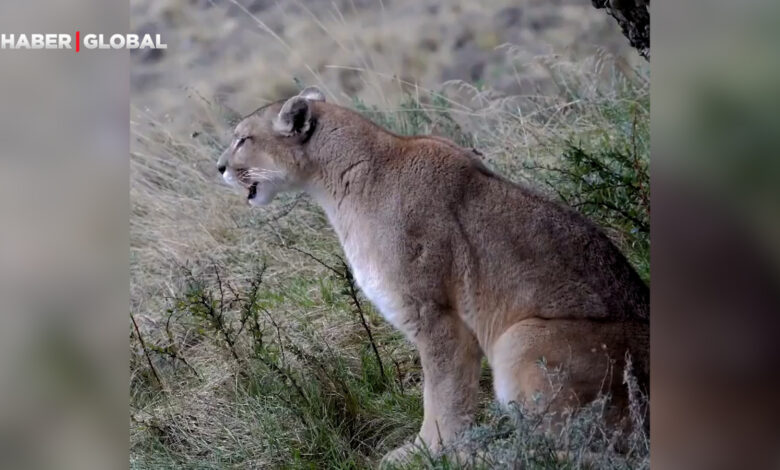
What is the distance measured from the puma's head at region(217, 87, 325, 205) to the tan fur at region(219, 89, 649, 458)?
0.5 inches

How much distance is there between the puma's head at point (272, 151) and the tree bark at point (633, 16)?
172 cm

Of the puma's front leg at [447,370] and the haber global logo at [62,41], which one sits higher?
the haber global logo at [62,41]

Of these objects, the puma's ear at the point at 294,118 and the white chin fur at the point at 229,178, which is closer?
the puma's ear at the point at 294,118

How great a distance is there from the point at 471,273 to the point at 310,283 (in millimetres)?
2021

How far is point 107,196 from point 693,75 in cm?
232

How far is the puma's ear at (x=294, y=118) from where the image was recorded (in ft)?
18.5

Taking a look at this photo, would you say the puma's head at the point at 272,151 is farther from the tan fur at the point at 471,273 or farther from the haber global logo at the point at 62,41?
the haber global logo at the point at 62,41

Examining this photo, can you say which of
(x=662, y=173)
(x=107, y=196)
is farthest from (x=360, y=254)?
(x=662, y=173)

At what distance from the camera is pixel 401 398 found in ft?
19.9

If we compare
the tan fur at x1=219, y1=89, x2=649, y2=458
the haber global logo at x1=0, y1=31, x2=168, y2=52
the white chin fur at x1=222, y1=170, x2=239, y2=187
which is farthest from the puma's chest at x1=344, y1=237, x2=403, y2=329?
the haber global logo at x1=0, y1=31, x2=168, y2=52

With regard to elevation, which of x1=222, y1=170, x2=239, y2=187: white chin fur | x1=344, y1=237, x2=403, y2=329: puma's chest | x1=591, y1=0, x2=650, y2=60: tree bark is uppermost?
x1=591, y1=0, x2=650, y2=60: tree bark

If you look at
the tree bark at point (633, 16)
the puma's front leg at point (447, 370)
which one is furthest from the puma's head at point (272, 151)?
the tree bark at point (633, 16)

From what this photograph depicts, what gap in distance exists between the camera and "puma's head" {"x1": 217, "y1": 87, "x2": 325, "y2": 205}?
5.66m

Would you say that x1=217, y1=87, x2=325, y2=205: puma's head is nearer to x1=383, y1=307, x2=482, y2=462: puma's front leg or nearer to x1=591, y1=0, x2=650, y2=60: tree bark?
x1=383, y1=307, x2=482, y2=462: puma's front leg
